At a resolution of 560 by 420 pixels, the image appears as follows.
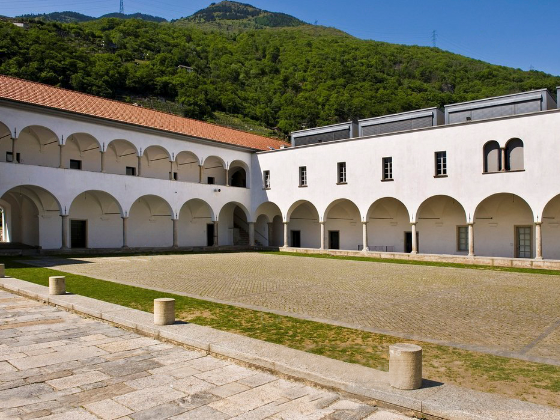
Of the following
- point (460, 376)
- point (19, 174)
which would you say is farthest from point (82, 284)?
point (19, 174)

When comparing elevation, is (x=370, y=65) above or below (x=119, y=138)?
above

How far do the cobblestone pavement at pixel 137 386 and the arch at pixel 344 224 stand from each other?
23607mm

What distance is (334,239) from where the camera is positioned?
104 feet

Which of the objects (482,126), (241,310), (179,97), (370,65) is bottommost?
(241,310)

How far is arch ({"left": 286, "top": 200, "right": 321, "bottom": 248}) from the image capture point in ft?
106

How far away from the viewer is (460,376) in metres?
5.07

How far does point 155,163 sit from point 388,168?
15.1 m

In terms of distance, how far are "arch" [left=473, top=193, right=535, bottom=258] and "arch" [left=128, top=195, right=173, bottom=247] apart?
18.1m

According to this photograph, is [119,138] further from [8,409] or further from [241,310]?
[8,409]

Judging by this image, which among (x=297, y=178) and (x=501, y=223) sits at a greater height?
(x=297, y=178)

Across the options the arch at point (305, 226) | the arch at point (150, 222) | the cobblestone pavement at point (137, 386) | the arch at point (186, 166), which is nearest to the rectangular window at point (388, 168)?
the arch at point (305, 226)

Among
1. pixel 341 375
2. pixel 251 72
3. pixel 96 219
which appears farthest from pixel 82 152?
pixel 251 72

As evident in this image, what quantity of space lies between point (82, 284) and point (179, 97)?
49215 millimetres

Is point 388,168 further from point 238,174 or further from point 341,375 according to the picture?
point 341,375
